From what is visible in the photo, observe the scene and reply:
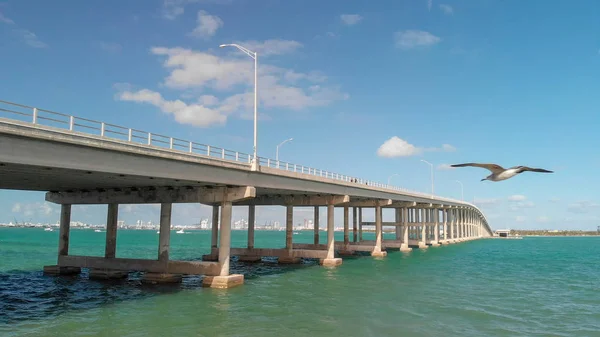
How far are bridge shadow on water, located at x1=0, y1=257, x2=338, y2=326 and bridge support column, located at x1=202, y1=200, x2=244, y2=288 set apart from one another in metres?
1.24

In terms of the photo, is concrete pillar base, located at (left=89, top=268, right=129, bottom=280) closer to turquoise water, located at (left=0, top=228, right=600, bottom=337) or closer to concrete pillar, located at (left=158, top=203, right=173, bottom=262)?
turquoise water, located at (left=0, top=228, right=600, bottom=337)

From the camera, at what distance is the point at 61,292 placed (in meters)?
35.2

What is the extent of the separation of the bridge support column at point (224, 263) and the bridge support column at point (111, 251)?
375 inches

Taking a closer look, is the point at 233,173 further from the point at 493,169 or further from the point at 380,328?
the point at 493,169

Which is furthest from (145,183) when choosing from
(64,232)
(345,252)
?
(345,252)

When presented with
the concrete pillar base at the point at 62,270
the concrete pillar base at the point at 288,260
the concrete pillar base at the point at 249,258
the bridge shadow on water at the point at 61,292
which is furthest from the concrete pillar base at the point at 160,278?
the concrete pillar base at the point at 249,258

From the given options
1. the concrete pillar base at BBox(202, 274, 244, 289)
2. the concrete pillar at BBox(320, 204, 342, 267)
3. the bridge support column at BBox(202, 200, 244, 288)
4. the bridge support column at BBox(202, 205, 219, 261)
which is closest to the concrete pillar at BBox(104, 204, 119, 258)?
the bridge support column at BBox(202, 200, 244, 288)

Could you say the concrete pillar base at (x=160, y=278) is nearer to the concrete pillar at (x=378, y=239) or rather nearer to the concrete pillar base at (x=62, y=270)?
Result: the concrete pillar base at (x=62, y=270)

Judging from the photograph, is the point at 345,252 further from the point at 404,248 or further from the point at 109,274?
the point at 109,274

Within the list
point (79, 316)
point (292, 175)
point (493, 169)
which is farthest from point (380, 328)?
point (292, 175)

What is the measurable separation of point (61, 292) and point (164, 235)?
30.1 ft

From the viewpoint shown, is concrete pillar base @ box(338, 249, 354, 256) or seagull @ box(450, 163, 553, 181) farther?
concrete pillar base @ box(338, 249, 354, 256)

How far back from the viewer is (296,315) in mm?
26984

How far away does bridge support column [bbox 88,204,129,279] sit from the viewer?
43.0 meters
